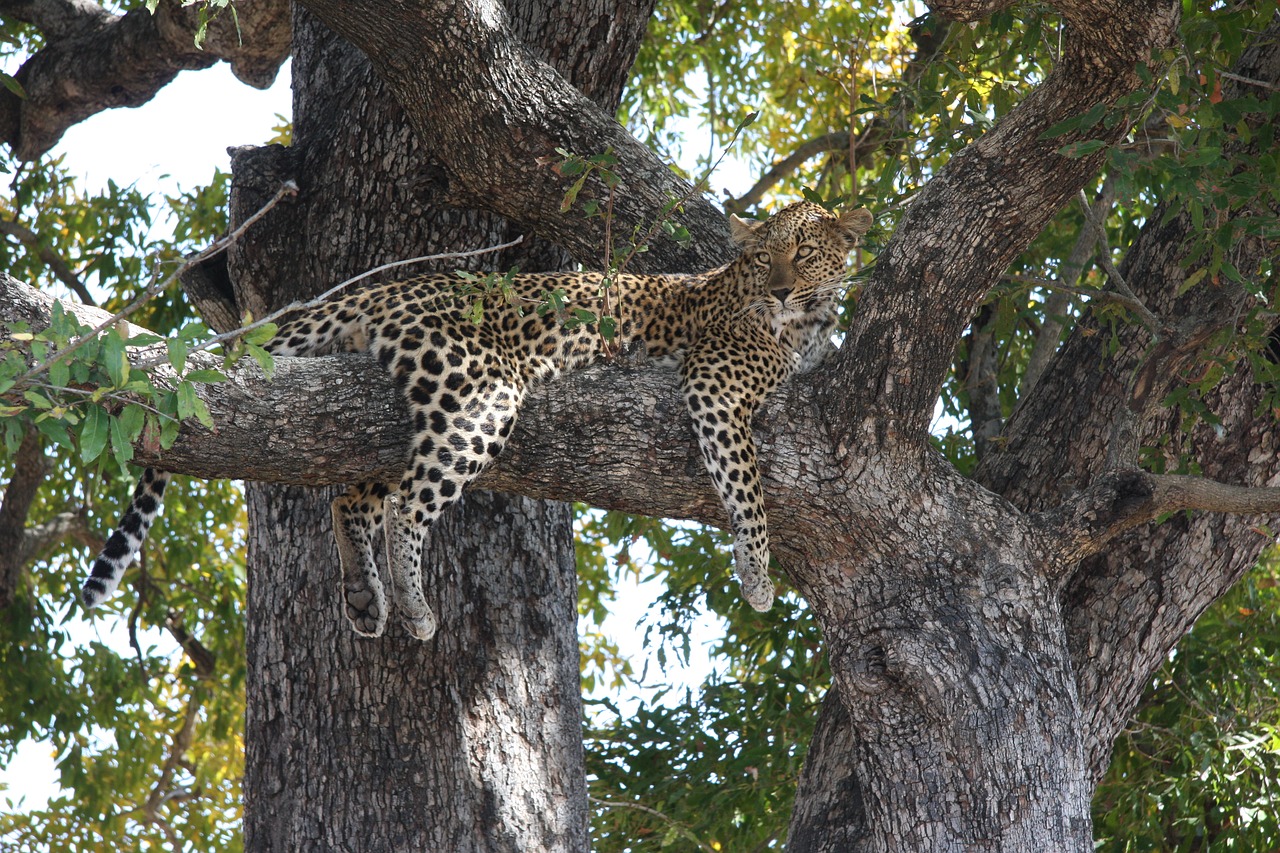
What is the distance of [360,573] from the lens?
548cm

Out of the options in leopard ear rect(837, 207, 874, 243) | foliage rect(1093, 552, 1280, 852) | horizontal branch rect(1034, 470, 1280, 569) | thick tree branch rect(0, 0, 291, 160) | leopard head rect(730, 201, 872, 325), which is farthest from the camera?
thick tree branch rect(0, 0, 291, 160)

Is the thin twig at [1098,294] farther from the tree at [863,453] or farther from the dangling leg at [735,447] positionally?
the dangling leg at [735,447]

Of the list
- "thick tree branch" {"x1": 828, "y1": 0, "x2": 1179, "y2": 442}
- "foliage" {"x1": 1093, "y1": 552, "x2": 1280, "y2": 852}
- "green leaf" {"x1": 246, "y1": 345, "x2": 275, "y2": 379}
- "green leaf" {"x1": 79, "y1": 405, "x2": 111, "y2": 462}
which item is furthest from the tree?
"foliage" {"x1": 1093, "y1": 552, "x2": 1280, "y2": 852}

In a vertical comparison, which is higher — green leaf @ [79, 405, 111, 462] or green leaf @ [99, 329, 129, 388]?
green leaf @ [99, 329, 129, 388]

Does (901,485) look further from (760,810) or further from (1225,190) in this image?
(760,810)

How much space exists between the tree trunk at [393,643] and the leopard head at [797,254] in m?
1.07

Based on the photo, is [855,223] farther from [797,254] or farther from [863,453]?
[863,453]

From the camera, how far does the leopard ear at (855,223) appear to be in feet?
20.8

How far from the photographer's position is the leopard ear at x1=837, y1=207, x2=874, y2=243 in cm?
634

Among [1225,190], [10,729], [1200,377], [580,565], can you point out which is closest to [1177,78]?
[1225,190]

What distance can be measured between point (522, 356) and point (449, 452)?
2.00 feet

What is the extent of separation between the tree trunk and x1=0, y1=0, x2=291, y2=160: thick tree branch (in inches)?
79.8

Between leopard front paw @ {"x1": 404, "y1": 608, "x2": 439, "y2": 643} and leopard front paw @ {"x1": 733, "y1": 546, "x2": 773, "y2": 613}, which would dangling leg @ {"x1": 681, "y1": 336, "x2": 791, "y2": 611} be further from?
leopard front paw @ {"x1": 404, "y1": 608, "x2": 439, "y2": 643}

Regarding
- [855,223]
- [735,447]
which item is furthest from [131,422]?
[855,223]
